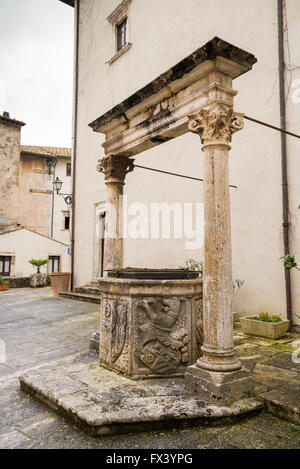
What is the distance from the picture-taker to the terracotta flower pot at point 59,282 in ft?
35.3

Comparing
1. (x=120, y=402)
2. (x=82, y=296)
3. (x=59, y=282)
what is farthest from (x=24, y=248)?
(x=120, y=402)

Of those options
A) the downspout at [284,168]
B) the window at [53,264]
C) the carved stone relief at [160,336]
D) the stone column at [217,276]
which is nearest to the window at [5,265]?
the window at [53,264]

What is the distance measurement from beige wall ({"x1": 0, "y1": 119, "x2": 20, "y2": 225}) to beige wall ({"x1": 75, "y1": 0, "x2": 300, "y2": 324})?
8995 mm

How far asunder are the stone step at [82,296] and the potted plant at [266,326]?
4.72 meters

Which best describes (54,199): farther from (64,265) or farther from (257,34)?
(257,34)

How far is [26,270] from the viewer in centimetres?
1791

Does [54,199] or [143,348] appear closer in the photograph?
[143,348]

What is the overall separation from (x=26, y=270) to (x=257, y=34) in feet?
51.0

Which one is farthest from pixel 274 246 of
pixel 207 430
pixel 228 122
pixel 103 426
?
pixel 103 426

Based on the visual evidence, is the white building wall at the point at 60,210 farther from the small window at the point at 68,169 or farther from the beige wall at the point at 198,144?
the beige wall at the point at 198,144

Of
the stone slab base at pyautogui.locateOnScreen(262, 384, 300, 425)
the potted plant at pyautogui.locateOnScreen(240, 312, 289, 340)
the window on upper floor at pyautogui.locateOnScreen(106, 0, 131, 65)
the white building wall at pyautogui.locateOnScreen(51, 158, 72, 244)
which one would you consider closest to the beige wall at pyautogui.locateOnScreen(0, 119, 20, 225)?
the white building wall at pyautogui.locateOnScreen(51, 158, 72, 244)

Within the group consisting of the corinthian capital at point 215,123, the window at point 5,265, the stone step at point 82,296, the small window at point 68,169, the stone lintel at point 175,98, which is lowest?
the stone step at point 82,296

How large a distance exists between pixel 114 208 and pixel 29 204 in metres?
18.8

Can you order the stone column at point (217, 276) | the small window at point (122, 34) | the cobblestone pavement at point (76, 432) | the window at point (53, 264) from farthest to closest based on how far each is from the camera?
the window at point (53, 264) → the small window at point (122, 34) → the stone column at point (217, 276) → the cobblestone pavement at point (76, 432)
